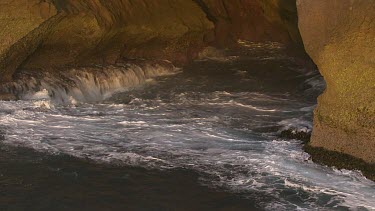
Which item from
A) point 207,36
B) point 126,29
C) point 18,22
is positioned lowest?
point 207,36

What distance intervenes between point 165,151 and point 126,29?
6847mm

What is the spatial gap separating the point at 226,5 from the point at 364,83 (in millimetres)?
11336

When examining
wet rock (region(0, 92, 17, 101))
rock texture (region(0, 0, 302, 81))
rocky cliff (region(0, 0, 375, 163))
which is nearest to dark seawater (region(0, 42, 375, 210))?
wet rock (region(0, 92, 17, 101))

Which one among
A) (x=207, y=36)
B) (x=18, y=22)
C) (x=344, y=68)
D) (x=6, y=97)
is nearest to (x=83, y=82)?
(x=6, y=97)

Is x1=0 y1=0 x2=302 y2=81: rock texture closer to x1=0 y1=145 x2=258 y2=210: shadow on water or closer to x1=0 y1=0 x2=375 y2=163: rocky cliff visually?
x1=0 y1=0 x2=375 y2=163: rocky cliff

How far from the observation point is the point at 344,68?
7.68 m

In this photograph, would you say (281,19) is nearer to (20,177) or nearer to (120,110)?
(120,110)

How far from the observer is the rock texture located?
428 inches

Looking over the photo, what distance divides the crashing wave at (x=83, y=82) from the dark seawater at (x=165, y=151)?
0.04m

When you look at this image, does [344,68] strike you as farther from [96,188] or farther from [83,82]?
[83,82]

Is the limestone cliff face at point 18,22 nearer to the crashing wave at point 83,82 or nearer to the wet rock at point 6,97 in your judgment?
the wet rock at point 6,97

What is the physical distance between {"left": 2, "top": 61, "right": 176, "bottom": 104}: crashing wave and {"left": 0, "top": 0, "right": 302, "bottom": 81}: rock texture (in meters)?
0.28

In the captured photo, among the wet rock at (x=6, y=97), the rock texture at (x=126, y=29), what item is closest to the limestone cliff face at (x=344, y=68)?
the rock texture at (x=126, y=29)

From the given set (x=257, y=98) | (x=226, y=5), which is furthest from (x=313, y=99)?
(x=226, y=5)
